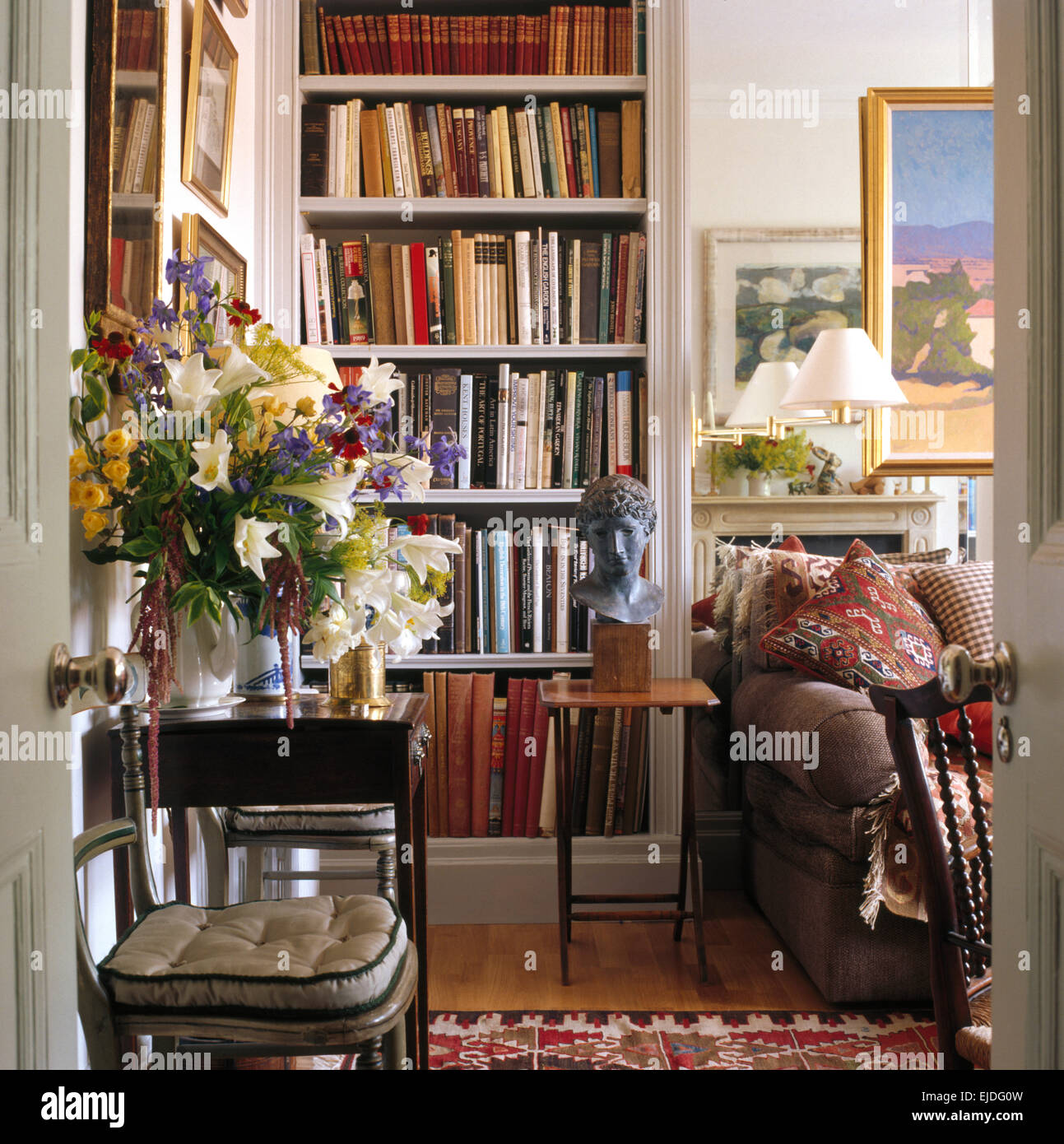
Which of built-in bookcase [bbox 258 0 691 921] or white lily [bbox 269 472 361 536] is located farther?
built-in bookcase [bbox 258 0 691 921]

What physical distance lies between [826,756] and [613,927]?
95 cm

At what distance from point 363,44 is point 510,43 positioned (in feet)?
1.39

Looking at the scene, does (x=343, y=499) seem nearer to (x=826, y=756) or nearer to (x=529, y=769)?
(x=826, y=756)

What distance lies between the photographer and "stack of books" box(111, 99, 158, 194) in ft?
5.18

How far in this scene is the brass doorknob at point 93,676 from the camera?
809 mm

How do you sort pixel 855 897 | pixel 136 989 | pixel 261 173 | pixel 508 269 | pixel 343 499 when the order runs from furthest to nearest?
pixel 508 269 → pixel 261 173 → pixel 855 897 → pixel 343 499 → pixel 136 989

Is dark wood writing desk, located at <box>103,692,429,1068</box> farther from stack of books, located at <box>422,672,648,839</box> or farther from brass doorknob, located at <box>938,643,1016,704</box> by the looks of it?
stack of books, located at <box>422,672,648,839</box>

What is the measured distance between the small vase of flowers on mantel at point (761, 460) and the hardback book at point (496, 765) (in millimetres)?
2309

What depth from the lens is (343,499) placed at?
56.4 inches

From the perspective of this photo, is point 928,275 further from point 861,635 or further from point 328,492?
point 328,492

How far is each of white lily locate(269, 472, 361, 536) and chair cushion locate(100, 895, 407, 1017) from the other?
565 mm

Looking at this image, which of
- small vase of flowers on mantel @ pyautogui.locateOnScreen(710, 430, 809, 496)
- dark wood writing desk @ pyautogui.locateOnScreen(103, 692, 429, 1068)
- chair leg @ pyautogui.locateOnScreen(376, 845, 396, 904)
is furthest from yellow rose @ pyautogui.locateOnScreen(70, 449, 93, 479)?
small vase of flowers on mantel @ pyautogui.locateOnScreen(710, 430, 809, 496)

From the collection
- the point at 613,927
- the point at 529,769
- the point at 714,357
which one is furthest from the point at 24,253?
the point at 714,357

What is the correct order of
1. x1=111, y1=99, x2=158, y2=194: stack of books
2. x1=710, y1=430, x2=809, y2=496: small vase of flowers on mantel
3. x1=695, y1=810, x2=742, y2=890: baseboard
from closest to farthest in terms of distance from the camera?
1. x1=111, y1=99, x2=158, y2=194: stack of books
2. x1=695, y1=810, x2=742, y2=890: baseboard
3. x1=710, y1=430, x2=809, y2=496: small vase of flowers on mantel
